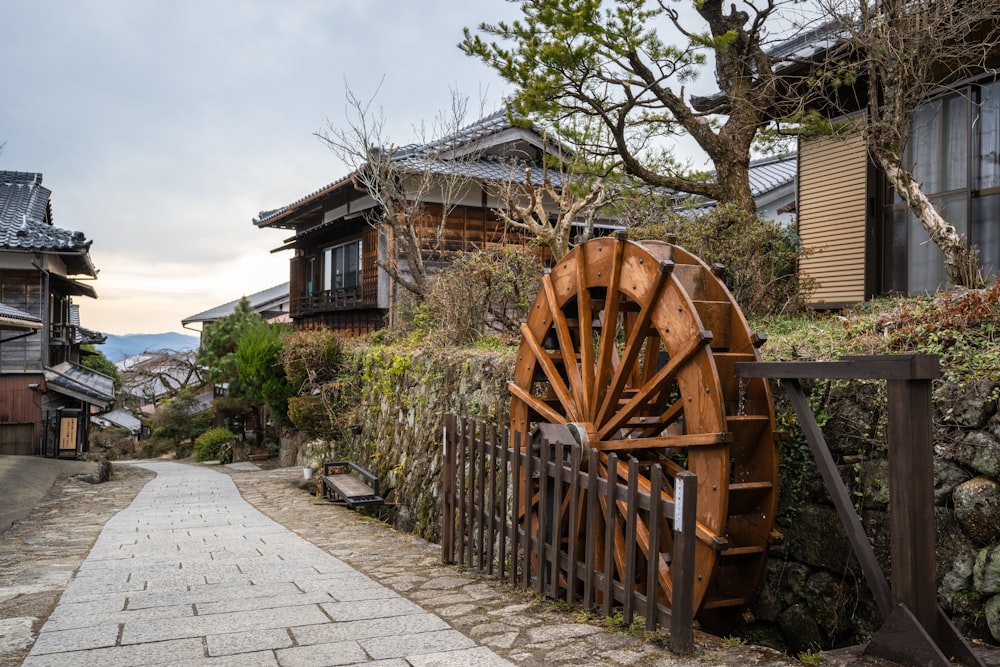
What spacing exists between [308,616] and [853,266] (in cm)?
895

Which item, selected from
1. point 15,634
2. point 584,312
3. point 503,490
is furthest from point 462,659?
point 584,312

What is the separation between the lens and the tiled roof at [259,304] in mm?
40250

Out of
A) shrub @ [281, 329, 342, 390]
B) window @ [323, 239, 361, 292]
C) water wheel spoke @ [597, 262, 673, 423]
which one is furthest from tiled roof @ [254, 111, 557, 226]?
water wheel spoke @ [597, 262, 673, 423]

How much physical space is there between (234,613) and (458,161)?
48.6 feet

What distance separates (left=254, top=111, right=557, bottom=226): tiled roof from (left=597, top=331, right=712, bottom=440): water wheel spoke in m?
12.2

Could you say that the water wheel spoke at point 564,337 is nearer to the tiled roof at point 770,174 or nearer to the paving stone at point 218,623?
the paving stone at point 218,623

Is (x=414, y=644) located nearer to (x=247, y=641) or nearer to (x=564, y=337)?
(x=247, y=641)

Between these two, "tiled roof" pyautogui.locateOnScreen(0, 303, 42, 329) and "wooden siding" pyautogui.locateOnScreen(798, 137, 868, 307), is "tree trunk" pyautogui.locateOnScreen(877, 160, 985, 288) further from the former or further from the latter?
"tiled roof" pyautogui.locateOnScreen(0, 303, 42, 329)

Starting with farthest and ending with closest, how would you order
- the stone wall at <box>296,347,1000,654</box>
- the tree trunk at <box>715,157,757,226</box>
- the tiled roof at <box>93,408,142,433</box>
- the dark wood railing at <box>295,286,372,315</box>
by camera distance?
the tiled roof at <box>93,408,142,433</box> < the dark wood railing at <box>295,286,372,315</box> < the tree trunk at <box>715,157,757,226</box> < the stone wall at <box>296,347,1000,654</box>

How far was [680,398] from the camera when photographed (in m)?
5.86

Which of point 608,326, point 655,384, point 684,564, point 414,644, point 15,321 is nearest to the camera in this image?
point 684,564

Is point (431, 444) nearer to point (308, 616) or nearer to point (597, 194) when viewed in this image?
point (597, 194)

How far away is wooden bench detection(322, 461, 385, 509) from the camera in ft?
38.5

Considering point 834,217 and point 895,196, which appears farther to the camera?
point 834,217
